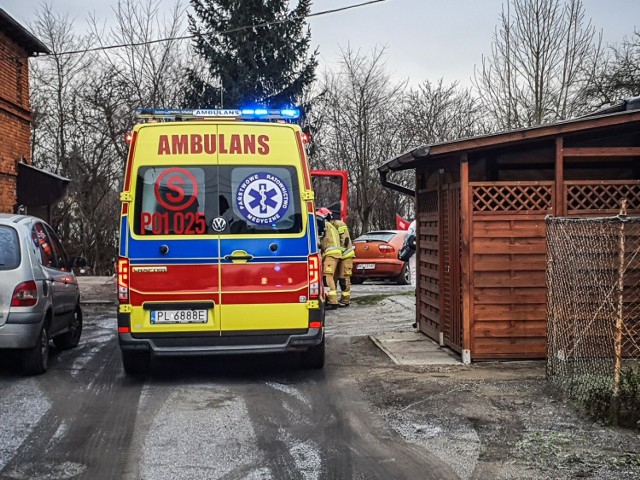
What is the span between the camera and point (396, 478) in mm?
5098

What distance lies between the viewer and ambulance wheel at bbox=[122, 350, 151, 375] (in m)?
8.55

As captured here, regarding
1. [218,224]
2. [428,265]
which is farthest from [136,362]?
[428,265]

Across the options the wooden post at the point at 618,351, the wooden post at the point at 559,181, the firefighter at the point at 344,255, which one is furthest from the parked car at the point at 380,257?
the wooden post at the point at 618,351

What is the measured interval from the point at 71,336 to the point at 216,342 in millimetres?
3603

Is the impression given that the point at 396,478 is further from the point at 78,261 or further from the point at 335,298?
the point at 335,298

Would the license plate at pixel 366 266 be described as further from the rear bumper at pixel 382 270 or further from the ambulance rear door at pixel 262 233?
the ambulance rear door at pixel 262 233

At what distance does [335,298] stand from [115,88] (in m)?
20.0

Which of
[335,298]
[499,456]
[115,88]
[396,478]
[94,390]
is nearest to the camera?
[396,478]

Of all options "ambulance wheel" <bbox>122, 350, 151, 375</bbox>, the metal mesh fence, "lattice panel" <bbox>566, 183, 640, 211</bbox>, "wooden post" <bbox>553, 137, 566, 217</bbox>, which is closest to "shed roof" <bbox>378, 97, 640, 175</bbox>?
"wooden post" <bbox>553, 137, 566, 217</bbox>

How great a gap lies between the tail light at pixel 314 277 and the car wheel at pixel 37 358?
2.96 metres

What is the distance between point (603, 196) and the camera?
9289 millimetres

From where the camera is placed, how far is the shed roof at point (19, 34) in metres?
17.2

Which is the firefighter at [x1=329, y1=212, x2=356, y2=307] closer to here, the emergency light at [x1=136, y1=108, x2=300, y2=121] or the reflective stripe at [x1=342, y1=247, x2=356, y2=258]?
the reflective stripe at [x1=342, y1=247, x2=356, y2=258]

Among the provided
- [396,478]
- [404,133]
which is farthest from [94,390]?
[404,133]
